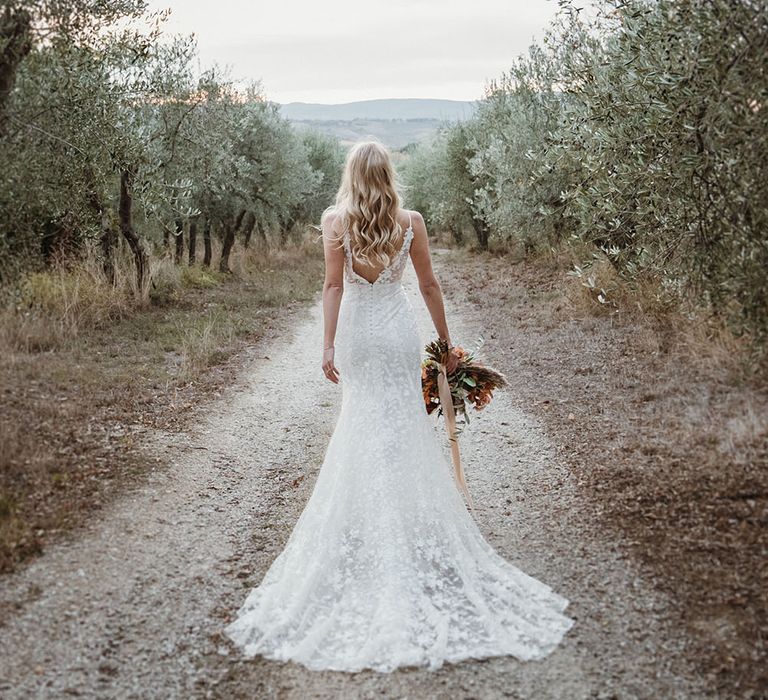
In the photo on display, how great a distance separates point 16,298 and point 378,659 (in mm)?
7085

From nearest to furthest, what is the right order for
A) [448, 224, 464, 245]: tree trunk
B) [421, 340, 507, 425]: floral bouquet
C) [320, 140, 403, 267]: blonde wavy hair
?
1. [320, 140, 403, 267]: blonde wavy hair
2. [421, 340, 507, 425]: floral bouquet
3. [448, 224, 464, 245]: tree trunk

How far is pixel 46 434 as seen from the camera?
689 cm

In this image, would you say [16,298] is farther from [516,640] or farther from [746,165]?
[746,165]

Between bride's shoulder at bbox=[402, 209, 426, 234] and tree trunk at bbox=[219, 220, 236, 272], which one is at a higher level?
bride's shoulder at bbox=[402, 209, 426, 234]

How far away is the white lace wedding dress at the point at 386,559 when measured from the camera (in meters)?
4.15

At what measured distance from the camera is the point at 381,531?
492 centimetres

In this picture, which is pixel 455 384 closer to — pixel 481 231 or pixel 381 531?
pixel 381 531

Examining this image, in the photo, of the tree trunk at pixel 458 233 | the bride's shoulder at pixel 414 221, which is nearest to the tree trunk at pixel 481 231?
the tree trunk at pixel 458 233

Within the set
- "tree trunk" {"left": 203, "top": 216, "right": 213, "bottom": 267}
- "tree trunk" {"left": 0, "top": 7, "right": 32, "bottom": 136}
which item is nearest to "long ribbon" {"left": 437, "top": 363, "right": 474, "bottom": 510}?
"tree trunk" {"left": 0, "top": 7, "right": 32, "bottom": 136}

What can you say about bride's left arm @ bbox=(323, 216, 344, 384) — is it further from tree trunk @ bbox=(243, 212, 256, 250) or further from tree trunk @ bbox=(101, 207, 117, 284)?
tree trunk @ bbox=(243, 212, 256, 250)

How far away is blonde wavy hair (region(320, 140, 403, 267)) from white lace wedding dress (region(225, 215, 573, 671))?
169mm

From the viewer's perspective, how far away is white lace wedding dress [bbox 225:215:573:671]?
13.6 ft

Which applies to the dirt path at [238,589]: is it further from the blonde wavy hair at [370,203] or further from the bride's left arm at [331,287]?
the blonde wavy hair at [370,203]

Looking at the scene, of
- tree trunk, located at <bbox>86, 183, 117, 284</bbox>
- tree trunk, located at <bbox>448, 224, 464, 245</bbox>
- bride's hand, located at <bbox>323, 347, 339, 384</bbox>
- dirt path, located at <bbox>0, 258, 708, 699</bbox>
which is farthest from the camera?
tree trunk, located at <bbox>448, 224, 464, 245</bbox>
